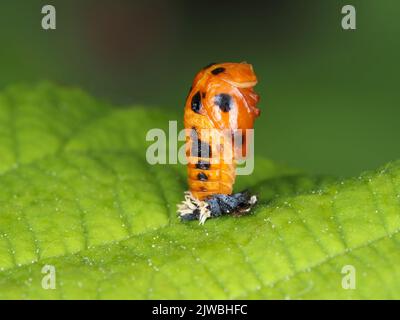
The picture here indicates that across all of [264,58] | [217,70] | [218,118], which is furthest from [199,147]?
[264,58]

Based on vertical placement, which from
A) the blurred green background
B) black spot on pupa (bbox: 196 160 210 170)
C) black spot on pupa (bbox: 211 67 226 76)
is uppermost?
the blurred green background

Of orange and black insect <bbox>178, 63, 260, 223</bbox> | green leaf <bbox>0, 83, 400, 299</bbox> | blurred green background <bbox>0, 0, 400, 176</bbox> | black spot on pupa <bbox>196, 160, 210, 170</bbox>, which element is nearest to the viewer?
green leaf <bbox>0, 83, 400, 299</bbox>

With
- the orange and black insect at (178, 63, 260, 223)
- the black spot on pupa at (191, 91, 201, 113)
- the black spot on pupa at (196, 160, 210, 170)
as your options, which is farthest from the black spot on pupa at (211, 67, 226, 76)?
the black spot on pupa at (196, 160, 210, 170)

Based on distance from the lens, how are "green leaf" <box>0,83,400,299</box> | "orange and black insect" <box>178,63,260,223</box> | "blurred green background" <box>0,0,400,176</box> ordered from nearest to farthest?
"green leaf" <box>0,83,400,299</box>, "orange and black insect" <box>178,63,260,223</box>, "blurred green background" <box>0,0,400,176</box>

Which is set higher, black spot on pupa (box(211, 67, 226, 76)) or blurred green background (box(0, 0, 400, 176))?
blurred green background (box(0, 0, 400, 176))

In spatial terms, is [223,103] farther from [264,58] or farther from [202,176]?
[264,58]

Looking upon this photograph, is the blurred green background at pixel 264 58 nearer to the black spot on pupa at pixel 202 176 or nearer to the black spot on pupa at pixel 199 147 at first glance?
the black spot on pupa at pixel 202 176

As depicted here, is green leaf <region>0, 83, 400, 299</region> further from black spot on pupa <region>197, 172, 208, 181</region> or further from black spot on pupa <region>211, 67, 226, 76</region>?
black spot on pupa <region>211, 67, 226, 76</region>

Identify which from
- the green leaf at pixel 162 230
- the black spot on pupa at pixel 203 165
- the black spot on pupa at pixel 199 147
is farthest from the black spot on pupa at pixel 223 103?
the green leaf at pixel 162 230
